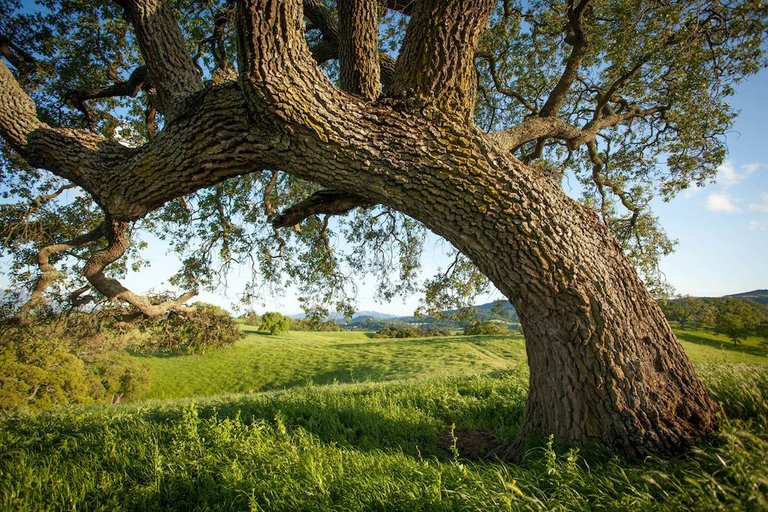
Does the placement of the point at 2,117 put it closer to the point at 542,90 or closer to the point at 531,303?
the point at 531,303

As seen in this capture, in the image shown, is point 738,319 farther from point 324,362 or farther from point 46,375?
point 46,375

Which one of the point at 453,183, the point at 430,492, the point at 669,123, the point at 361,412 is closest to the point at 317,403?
the point at 361,412

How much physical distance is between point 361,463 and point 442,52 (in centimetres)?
417

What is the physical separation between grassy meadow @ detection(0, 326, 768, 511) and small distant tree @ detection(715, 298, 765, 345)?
119 ft

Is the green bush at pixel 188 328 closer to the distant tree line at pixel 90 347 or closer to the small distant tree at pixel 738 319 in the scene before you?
the distant tree line at pixel 90 347

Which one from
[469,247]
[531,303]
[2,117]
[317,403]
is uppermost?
[2,117]

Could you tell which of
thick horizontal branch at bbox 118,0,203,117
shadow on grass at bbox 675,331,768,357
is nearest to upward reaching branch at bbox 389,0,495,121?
thick horizontal branch at bbox 118,0,203,117

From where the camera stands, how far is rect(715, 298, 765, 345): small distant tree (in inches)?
1125

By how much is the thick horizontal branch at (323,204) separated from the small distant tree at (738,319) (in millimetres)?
39554

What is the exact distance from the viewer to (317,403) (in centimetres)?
552

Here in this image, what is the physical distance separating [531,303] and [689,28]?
6.92 meters

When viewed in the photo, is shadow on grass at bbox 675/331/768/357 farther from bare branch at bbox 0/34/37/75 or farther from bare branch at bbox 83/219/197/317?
bare branch at bbox 0/34/37/75

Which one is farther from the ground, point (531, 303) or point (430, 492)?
A: point (531, 303)

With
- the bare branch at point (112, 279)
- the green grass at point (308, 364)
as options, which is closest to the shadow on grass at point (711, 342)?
the green grass at point (308, 364)
